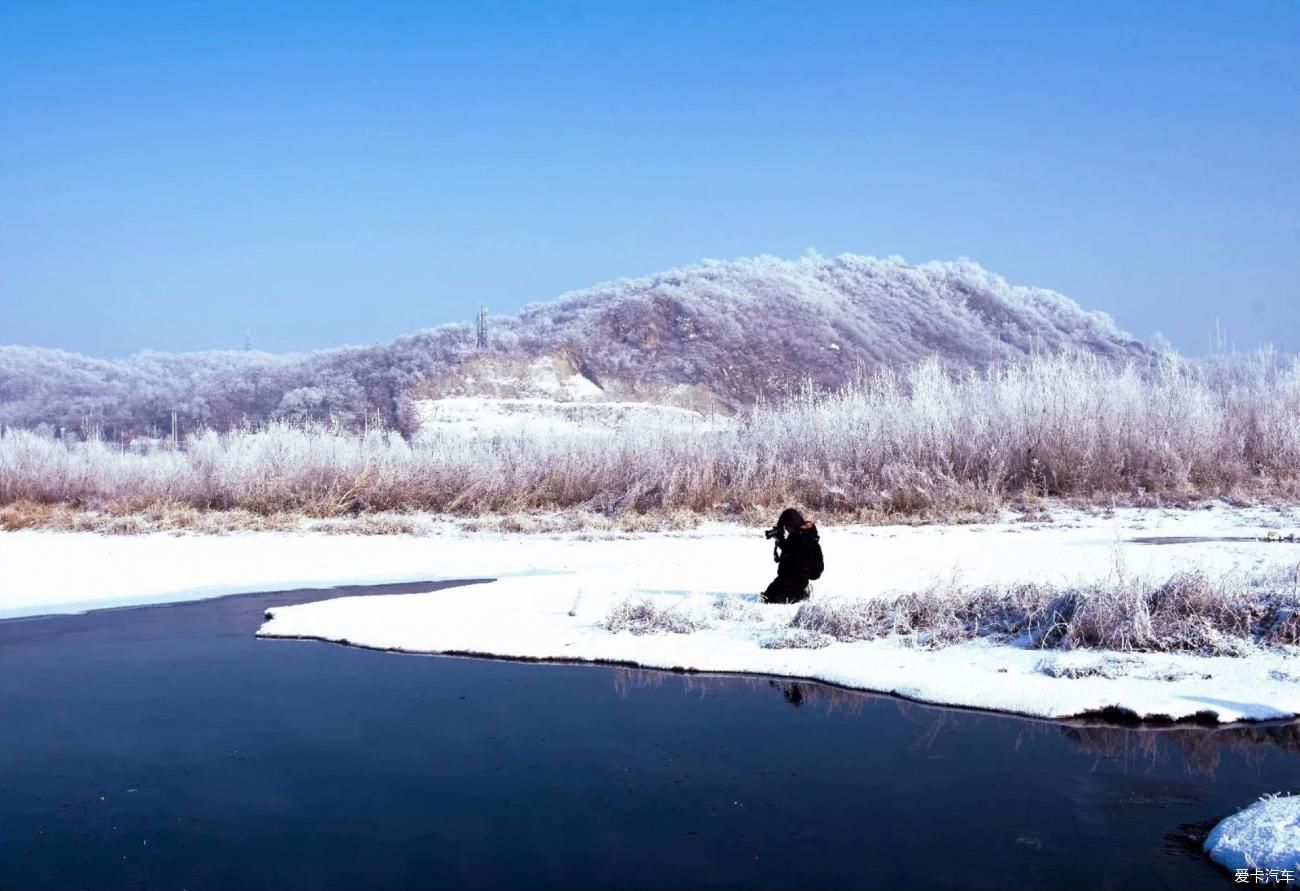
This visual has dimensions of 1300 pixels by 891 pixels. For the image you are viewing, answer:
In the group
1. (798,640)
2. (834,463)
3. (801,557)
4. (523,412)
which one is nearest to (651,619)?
(798,640)

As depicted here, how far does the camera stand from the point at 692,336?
183 feet

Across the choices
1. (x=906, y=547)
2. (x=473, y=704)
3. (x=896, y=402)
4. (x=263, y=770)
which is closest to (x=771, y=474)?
(x=896, y=402)

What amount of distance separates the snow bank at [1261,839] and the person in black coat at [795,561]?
4.40m

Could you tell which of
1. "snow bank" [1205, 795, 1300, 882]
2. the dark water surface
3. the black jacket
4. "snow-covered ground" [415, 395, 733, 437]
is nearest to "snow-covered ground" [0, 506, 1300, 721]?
the black jacket

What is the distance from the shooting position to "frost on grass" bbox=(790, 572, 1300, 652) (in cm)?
743

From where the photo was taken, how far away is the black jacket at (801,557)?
8.92 metres

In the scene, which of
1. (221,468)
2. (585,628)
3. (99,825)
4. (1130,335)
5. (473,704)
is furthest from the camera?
(1130,335)

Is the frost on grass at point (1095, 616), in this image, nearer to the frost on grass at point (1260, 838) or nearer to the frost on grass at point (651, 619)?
the frost on grass at point (651, 619)

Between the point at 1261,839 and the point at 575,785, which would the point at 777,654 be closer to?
the point at 575,785

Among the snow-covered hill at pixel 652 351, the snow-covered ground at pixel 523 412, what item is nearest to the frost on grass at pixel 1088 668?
the snow-covered ground at pixel 523 412

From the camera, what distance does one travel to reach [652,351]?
178ft

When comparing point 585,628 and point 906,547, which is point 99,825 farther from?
point 906,547

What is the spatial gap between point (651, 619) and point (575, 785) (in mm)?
3088

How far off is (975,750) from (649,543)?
8.34m
